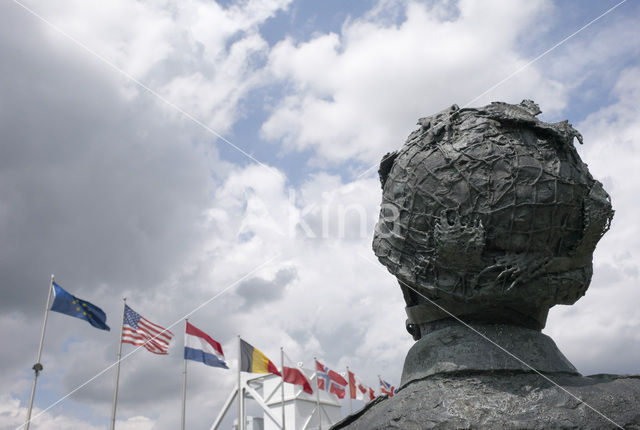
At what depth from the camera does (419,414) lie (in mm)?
4957

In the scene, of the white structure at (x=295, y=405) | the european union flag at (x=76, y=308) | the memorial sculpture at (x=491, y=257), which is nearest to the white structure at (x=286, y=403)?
the white structure at (x=295, y=405)

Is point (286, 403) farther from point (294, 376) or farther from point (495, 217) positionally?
point (495, 217)

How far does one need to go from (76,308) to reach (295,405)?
19797mm

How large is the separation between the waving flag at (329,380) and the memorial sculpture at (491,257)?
830 inches

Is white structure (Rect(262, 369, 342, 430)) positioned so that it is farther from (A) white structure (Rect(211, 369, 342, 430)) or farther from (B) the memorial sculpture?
(B) the memorial sculpture

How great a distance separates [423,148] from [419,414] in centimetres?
277

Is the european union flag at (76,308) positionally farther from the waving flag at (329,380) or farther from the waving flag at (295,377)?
the waving flag at (329,380)

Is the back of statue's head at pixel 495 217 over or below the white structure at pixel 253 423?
below

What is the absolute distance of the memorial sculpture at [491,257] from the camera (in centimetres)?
512

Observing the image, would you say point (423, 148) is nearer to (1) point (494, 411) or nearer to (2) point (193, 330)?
(1) point (494, 411)

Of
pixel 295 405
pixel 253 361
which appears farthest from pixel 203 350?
pixel 295 405

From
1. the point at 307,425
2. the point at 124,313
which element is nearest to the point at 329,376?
the point at 307,425

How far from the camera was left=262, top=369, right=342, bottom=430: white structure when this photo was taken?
33062 mm

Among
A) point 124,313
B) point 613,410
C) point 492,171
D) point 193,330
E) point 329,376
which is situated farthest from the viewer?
point 329,376
